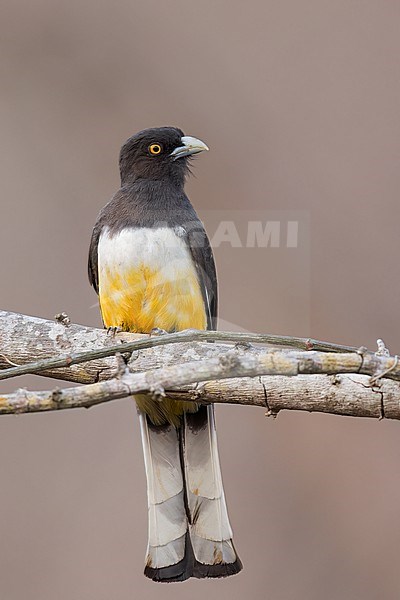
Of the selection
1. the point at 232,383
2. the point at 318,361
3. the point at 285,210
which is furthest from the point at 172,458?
the point at 285,210

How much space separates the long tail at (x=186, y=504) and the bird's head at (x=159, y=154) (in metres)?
0.86

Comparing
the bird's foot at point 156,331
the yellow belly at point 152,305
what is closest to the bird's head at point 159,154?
the yellow belly at point 152,305

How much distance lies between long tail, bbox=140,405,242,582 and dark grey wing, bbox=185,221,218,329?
40cm

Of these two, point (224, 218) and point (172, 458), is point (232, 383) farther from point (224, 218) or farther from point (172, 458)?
point (224, 218)

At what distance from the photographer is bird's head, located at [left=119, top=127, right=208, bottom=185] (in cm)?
315

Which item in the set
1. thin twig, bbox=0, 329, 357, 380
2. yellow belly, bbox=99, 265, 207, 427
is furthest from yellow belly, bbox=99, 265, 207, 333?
thin twig, bbox=0, 329, 357, 380

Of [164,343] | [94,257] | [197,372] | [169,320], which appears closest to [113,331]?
[169,320]

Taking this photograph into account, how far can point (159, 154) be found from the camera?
318cm

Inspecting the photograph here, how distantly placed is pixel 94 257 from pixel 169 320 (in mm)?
420

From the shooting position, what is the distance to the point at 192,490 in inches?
107

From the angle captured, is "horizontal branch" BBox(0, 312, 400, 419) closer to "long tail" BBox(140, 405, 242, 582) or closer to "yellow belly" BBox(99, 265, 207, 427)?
"yellow belly" BBox(99, 265, 207, 427)

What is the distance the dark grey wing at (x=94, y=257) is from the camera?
119 inches

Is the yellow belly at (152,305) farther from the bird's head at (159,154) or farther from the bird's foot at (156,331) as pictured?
the bird's head at (159,154)

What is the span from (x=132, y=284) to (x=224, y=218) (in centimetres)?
142
